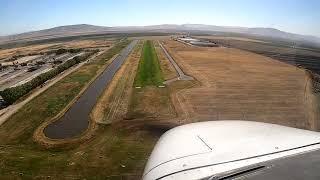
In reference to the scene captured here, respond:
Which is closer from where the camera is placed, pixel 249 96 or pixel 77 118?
pixel 77 118

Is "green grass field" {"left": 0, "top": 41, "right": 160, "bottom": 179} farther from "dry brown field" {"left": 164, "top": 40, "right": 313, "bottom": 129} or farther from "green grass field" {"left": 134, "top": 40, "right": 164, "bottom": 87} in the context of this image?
"green grass field" {"left": 134, "top": 40, "right": 164, "bottom": 87}

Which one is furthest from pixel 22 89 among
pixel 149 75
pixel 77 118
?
pixel 149 75

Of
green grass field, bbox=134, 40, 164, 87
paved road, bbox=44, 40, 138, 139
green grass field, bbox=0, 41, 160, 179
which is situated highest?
green grass field, bbox=134, 40, 164, 87

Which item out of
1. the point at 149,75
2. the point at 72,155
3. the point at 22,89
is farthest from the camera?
the point at 149,75

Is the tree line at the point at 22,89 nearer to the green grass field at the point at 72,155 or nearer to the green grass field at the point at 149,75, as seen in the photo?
the green grass field at the point at 72,155

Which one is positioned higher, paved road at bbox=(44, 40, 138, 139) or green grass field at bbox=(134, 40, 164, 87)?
green grass field at bbox=(134, 40, 164, 87)

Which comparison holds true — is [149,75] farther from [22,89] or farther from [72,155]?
[72,155]

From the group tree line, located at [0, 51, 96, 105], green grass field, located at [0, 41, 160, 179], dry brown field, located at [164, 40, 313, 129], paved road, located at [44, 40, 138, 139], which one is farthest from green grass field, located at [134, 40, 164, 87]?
green grass field, located at [0, 41, 160, 179]

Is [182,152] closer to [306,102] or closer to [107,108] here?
[107,108]
